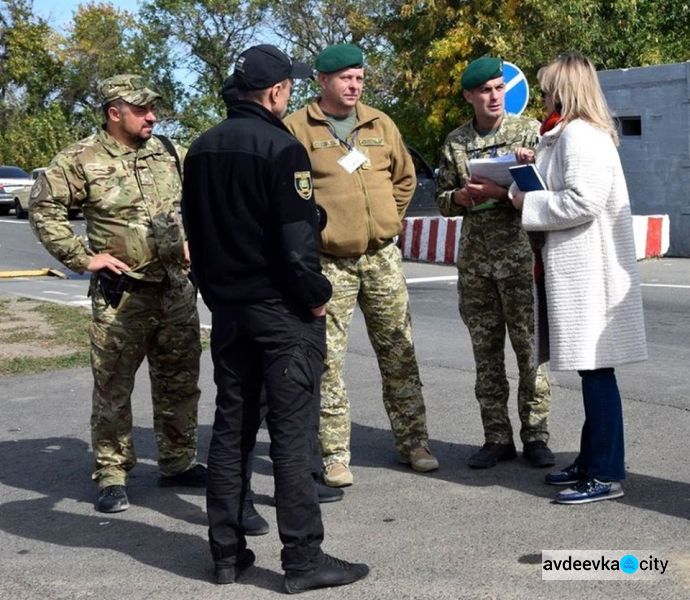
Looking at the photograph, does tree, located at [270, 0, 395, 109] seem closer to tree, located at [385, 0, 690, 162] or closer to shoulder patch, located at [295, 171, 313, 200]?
tree, located at [385, 0, 690, 162]

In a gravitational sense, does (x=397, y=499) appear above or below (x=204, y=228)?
below

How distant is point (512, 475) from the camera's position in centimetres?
568

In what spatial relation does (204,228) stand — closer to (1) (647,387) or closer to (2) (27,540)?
(2) (27,540)

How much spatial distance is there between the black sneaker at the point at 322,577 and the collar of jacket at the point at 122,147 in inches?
87.5

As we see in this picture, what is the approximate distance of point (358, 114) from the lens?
5754mm

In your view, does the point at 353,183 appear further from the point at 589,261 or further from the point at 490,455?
the point at 490,455

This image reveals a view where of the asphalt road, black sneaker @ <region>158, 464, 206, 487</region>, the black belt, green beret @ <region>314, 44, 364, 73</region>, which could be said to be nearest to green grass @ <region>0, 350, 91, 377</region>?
the asphalt road

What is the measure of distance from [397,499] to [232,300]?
153cm

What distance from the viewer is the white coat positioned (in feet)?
16.1

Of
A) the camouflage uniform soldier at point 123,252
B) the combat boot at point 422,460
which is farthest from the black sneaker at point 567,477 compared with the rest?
the camouflage uniform soldier at point 123,252

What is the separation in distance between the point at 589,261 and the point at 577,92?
71cm

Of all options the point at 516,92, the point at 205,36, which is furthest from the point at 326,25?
the point at 516,92

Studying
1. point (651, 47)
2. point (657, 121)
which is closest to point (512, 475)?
point (657, 121)

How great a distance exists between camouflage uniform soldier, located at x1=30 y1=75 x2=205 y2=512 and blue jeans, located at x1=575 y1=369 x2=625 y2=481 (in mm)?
1886
